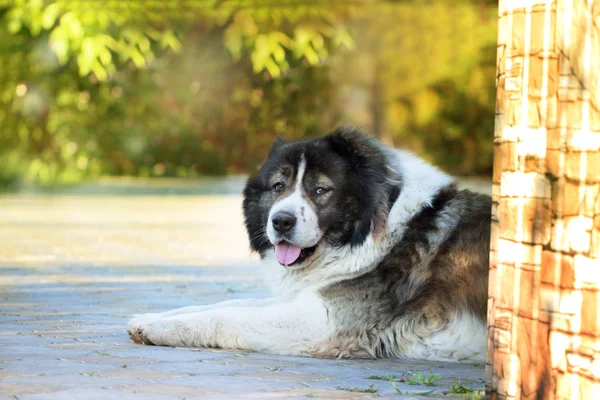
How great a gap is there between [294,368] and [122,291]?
3077 mm

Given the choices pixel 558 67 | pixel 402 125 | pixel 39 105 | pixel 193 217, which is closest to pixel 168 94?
pixel 39 105

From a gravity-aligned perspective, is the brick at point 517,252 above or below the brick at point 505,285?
above

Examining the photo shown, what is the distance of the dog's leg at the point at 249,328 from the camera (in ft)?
16.3

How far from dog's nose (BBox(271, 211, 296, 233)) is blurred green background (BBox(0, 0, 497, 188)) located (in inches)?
623

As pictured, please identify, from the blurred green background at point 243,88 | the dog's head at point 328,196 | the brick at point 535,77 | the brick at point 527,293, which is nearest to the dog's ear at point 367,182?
the dog's head at point 328,196

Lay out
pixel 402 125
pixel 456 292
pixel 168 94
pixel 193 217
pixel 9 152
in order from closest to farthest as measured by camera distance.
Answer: pixel 456 292 < pixel 193 217 < pixel 9 152 < pixel 168 94 < pixel 402 125

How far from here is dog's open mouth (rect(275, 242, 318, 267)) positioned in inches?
214

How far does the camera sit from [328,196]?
540cm

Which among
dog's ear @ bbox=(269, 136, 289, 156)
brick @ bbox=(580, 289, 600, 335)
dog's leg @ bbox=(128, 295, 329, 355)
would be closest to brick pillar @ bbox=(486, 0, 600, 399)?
brick @ bbox=(580, 289, 600, 335)

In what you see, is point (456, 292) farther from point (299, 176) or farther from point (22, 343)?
point (22, 343)

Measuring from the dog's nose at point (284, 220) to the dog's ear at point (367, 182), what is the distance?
347 mm

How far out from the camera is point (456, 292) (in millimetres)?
4930

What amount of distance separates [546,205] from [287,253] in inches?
92.3

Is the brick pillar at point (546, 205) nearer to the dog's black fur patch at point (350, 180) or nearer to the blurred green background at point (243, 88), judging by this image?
the dog's black fur patch at point (350, 180)
